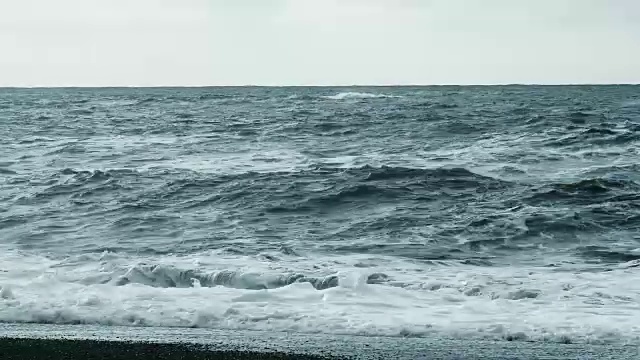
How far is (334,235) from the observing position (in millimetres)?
9477

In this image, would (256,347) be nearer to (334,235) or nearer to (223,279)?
(223,279)

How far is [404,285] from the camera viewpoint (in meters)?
6.80

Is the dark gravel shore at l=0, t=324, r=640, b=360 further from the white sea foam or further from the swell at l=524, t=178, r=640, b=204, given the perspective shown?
the swell at l=524, t=178, r=640, b=204

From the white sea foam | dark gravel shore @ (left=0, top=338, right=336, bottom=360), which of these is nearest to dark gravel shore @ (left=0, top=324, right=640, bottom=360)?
dark gravel shore @ (left=0, top=338, right=336, bottom=360)

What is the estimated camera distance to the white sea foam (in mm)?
5398

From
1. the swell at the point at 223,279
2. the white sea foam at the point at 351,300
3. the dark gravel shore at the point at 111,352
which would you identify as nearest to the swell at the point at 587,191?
the white sea foam at the point at 351,300

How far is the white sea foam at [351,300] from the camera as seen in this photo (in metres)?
5.40

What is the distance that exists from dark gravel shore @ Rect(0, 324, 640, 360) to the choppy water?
9.1 inches

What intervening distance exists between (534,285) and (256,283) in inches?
98.4

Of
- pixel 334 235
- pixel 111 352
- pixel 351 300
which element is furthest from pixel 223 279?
pixel 334 235

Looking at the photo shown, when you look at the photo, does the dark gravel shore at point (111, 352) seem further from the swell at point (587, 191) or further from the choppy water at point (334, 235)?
the swell at point (587, 191)

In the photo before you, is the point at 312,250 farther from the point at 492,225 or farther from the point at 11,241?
the point at 11,241

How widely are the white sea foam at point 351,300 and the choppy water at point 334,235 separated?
0.02m

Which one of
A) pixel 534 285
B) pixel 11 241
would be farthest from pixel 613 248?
pixel 11 241
